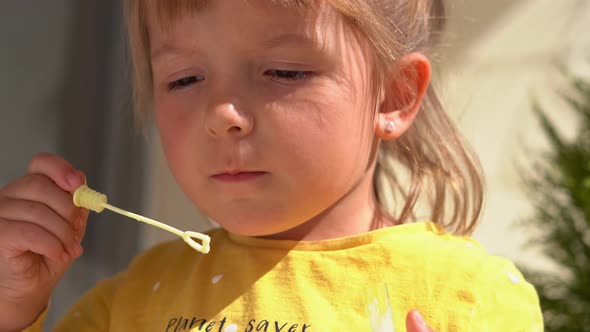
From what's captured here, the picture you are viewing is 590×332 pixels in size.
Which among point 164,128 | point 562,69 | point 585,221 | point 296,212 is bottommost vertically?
point 585,221

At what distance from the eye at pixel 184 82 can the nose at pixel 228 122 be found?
0.28ft

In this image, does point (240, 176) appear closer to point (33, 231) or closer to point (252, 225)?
point (252, 225)

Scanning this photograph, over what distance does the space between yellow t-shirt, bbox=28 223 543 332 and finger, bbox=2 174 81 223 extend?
6.8 inches

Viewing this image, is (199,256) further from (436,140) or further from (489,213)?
(489,213)

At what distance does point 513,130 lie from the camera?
268 centimetres

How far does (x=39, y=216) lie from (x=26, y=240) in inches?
1.4

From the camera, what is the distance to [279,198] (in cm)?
105

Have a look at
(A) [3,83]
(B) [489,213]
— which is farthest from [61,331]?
(B) [489,213]

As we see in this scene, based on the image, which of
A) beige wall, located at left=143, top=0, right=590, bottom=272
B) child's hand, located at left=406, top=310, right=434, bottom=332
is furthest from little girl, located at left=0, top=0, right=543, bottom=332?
beige wall, located at left=143, top=0, right=590, bottom=272

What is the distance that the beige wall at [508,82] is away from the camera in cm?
265

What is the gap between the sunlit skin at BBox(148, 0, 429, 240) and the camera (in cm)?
102

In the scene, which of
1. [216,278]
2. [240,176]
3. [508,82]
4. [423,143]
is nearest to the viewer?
[240,176]

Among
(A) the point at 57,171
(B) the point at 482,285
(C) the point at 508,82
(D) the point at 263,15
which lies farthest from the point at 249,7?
(C) the point at 508,82

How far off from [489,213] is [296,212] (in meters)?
1.71
